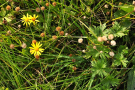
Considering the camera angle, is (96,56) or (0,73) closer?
(96,56)

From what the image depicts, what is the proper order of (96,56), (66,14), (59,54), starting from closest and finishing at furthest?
(96,56) → (59,54) → (66,14)

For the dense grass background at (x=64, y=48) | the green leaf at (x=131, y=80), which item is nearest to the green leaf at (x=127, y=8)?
the dense grass background at (x=64, y=48)

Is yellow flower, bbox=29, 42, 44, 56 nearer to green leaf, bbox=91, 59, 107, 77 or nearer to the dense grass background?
the dense grass background

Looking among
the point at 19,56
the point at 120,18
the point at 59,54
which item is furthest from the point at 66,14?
the point at 19,56

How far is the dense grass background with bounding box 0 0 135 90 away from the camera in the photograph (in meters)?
1.94

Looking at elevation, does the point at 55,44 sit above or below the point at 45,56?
above

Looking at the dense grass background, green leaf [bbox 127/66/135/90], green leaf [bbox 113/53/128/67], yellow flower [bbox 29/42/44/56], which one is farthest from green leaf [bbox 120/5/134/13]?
yellow flower [bbox 29/42/44/56]

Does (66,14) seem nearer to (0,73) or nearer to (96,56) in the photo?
(96,56)

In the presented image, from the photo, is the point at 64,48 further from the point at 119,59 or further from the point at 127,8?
the point at 127,8

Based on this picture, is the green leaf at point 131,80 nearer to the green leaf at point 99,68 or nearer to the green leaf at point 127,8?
the green leaf at point 99,68

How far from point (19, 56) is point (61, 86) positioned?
684 mm

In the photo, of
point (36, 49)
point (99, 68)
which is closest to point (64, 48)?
point (36, 49)

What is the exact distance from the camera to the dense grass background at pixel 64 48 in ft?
6.36

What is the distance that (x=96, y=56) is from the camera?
70.6 inches
